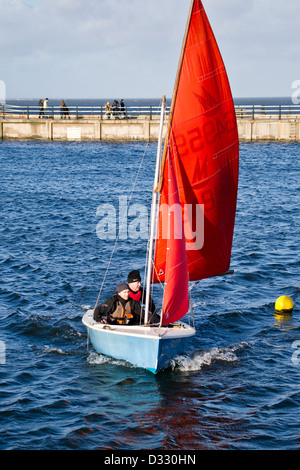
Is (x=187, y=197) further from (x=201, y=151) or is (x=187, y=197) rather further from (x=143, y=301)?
(x=143, y=301)

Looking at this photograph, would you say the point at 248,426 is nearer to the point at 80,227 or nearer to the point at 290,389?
the point at 290,389

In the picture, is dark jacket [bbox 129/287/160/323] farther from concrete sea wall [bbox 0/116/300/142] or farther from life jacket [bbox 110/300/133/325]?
concrete sea wall [bbox 0/116/300/142]

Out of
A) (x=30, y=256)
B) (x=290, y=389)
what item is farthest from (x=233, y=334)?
(x=30, y=256)

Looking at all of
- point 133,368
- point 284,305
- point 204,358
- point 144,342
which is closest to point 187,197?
point 144,342

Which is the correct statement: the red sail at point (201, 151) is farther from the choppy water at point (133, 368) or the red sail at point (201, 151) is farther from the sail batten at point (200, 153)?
the choppy water at point (133, 368)

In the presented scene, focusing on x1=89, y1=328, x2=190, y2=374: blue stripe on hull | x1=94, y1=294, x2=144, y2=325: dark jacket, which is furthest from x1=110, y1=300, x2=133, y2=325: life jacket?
x1=89, y1=328, x2=190, y2=374: blue stripe on hull

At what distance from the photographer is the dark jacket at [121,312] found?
13.2 m

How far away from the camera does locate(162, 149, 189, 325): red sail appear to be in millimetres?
12625

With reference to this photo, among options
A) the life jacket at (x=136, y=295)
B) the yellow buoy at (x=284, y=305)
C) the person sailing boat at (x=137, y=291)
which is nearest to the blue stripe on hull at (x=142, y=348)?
the person sailing boat at (x=137, y=291)

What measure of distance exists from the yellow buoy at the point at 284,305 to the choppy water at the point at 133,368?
20cm

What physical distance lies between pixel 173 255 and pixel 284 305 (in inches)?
218

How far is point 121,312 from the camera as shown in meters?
13.2

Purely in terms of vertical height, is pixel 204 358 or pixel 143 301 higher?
pixel 143 301

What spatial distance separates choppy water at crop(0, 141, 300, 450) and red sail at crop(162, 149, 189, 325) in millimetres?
1475
